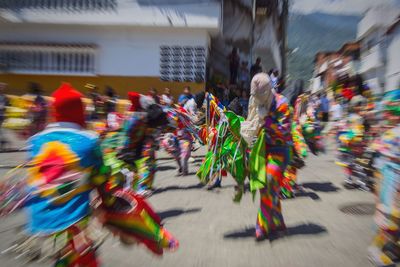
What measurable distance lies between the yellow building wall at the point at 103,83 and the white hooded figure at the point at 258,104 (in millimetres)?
14183

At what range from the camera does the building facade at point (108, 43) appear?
1902 centimetres

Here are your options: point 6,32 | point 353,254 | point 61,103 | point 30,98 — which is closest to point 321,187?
point 353,254

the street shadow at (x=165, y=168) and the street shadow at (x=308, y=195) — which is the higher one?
the street shadow at (x=165, y=168)

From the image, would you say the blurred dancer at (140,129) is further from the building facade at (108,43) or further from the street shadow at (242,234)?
the building facade at (108,43)

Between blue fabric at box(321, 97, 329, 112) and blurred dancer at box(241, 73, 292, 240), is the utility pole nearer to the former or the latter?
blue fabric at box(321, 97, 329, 112)

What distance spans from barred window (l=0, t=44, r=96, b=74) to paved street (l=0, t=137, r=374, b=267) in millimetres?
13710

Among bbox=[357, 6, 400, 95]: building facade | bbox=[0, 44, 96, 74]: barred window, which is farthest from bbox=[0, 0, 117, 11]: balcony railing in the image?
bbox=[357, 6, 400, 95]: building facade

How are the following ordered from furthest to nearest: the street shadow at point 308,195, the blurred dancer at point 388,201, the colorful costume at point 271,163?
the street shadow at point 308,195 < the colorful costume at point 271,163 < the blurred dancer at point 388,201

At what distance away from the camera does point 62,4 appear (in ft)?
64.2

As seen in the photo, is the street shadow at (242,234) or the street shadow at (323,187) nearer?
the street shadow at (242,234)

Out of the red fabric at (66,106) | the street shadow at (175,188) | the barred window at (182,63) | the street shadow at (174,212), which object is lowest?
the street shadow at (174,212)

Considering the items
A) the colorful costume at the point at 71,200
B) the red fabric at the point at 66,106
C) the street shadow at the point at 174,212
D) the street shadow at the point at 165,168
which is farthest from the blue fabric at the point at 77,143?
the street shadow at the point at 165,168

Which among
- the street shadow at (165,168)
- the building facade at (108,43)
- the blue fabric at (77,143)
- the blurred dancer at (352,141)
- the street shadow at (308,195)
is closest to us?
the blue fabric at (77,143)

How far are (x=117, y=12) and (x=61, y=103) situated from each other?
1710cm
